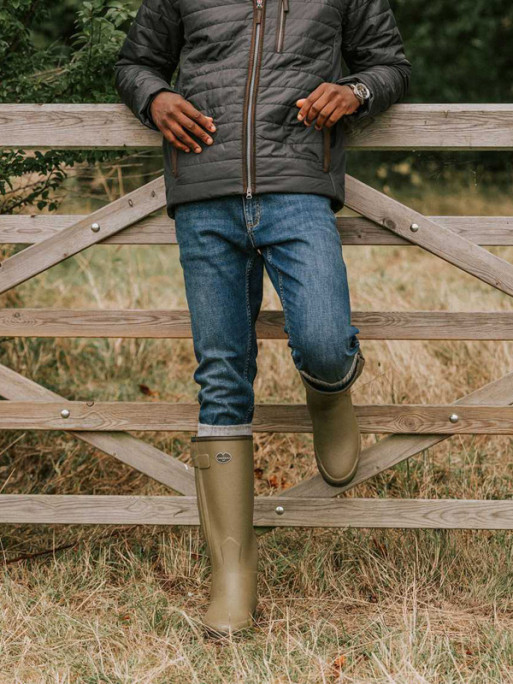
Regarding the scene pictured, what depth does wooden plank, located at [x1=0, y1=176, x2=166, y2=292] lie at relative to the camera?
2.58m

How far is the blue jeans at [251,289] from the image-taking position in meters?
2.21

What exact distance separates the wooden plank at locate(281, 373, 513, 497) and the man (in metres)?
0.24

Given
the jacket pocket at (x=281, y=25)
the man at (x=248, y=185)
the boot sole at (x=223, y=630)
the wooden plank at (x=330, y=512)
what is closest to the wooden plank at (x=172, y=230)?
the man at (x=248, y=185)

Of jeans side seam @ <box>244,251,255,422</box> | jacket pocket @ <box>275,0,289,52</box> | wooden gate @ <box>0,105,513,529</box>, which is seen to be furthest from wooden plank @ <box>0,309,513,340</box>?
jacket pocket @ <box>275,0,289,52</box>

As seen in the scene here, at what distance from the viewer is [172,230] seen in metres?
2.64

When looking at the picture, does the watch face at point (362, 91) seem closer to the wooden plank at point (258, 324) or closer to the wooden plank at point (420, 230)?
the wooden plank at point (420, 230)

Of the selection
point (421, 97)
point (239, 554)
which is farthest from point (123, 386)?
point (421, 97)

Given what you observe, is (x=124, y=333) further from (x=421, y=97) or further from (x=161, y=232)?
(x=421, y=97)

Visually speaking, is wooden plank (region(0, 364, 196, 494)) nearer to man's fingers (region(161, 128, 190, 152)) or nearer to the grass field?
the grass field

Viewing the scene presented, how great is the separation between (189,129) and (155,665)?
1.39 meters

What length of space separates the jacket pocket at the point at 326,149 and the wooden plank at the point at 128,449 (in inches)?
41.0

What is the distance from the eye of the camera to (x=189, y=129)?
2225 millimetres

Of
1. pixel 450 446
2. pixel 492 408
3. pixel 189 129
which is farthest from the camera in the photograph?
pixel 450 446

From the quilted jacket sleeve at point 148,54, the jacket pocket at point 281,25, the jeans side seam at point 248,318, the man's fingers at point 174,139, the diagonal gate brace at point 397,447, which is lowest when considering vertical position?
the diagonal gate brace at point 397,447
